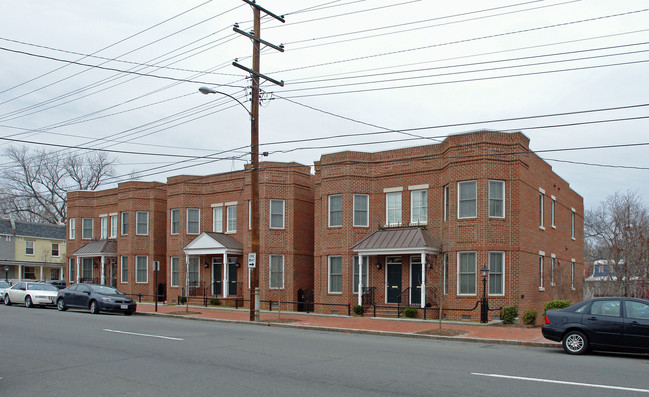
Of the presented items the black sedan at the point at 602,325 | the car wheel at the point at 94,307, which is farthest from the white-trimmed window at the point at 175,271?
the black sedan at the point at 602,325

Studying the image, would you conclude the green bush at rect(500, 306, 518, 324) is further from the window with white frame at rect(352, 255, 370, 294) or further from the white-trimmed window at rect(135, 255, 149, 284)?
the white-trimmed window at rect(135, 255, 149, 284)

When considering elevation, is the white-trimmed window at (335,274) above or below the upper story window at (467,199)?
below

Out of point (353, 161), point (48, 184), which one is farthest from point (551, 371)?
point (48, 184)

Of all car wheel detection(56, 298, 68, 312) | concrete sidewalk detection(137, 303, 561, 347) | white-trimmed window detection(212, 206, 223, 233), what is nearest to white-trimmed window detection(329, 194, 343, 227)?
concrete sidewalk detection(137, 303, 561, 347)

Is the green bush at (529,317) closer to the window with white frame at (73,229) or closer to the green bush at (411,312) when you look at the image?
the green bush at (411,312)

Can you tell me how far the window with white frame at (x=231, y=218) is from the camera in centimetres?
3319

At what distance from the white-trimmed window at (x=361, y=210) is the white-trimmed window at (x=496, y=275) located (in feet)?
21.4

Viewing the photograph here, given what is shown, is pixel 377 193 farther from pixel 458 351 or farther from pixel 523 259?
pixel 458 351

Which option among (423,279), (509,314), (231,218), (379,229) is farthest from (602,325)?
(231,218)

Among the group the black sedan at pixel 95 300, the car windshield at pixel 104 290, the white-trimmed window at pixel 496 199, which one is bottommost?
the black sedan at pixel 95 300

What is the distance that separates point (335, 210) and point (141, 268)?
55.0 ft

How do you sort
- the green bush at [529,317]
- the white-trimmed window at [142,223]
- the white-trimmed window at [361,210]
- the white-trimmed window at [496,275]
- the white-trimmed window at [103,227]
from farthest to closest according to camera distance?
the white-trimmed window at [103,227], the white-trimmed window at [142,223], the white-trimmed window at [361,210], the white-trimmed window at [496,275], the green bush at [529,317]

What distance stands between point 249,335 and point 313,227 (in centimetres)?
1550

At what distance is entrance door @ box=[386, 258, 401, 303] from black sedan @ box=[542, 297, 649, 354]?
40.9 feet
